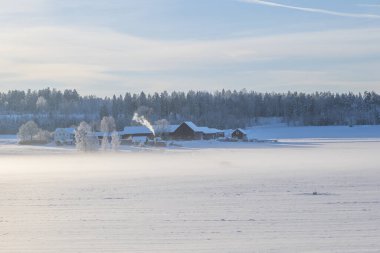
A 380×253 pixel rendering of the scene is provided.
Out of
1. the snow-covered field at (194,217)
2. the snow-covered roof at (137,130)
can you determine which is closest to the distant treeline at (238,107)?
the snow-covered roof at (137,130)

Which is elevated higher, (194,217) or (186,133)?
(186,133)

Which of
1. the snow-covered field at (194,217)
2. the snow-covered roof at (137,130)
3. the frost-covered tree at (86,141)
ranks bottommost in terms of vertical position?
the snow-covered field at (194,217)

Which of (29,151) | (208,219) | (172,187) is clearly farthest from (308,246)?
(29,151)

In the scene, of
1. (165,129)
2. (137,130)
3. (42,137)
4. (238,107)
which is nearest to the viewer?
(42,137)

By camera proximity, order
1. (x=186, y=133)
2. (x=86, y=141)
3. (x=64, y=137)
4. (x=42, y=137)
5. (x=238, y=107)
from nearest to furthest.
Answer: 1. (x=86, y=141)
2. (x=42, y=137)
3. (x=64, y=137)
4. (x=186, y=133)
5. (x=238, y=107)

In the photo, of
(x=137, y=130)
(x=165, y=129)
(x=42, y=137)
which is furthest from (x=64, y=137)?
(x=165, y=129)

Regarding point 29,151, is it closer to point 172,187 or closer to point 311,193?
point 172,187

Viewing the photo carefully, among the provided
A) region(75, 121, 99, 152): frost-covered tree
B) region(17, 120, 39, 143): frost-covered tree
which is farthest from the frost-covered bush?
region(75, 121, 99, 152): frost-covered tree

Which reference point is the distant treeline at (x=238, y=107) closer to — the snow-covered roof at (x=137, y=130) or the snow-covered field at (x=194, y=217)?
the snow-covered roof at (x=137, y=130)

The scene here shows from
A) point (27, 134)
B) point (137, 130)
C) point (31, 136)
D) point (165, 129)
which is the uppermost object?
point (165, 129)

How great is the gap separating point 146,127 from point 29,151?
44.1 m

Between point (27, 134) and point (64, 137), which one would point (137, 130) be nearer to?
point (64, 137)

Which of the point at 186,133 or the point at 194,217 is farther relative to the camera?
the point at 186,133

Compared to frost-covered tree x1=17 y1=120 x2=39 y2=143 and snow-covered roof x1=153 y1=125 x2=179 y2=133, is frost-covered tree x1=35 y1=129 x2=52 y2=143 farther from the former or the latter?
snow-covered roof x1=153 y1=125 x2=179 y2=133
